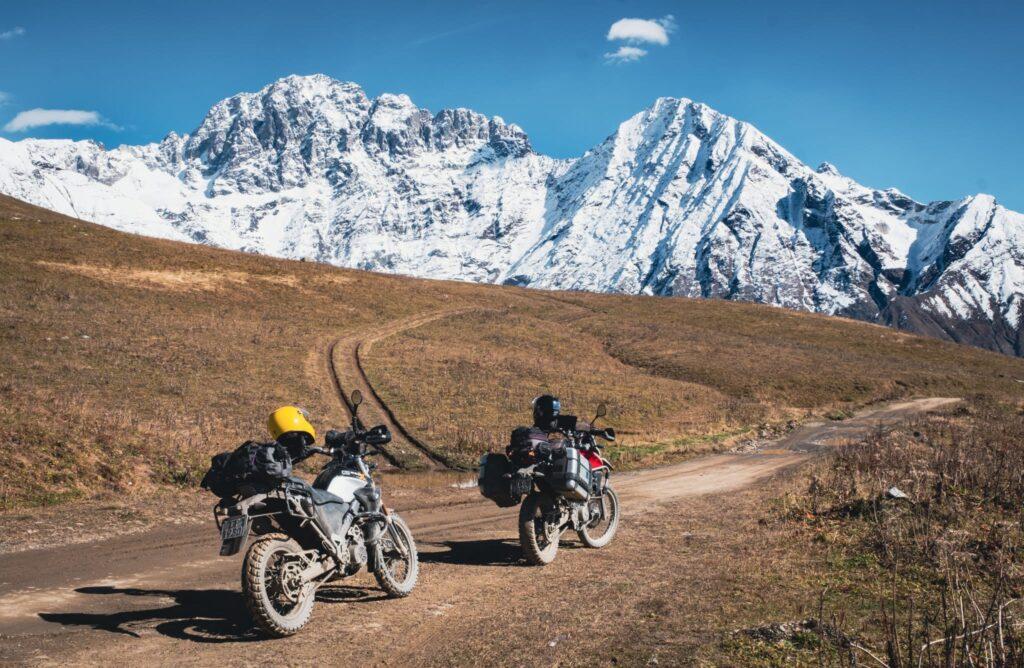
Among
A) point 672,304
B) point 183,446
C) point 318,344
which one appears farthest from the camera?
point 672,304

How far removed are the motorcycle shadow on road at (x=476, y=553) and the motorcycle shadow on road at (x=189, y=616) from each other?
2135 millimetres

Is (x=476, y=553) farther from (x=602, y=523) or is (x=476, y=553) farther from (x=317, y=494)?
(x=317, y=494)

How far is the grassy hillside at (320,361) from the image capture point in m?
20.3

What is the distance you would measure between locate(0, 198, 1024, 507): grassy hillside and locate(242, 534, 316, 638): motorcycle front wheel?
10.6 metres

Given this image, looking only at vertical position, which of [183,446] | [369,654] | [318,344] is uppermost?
[318,344]

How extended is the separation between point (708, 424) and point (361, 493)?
27.7m

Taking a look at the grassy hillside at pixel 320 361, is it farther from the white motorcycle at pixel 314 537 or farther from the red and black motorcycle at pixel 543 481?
the red and black motorcycle at pixel 543 481

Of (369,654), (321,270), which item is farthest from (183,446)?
(321,270)

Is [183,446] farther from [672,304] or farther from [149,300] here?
[672,304]

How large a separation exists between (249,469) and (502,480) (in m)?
4.11

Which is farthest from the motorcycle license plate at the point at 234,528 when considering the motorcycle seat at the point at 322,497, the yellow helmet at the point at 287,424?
the yellow helmet at the point at 287,424

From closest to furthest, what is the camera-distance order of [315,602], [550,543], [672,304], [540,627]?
[540,627]
[315,602]
[550,543]
[672,304]

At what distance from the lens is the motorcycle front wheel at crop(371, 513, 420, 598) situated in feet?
30.5

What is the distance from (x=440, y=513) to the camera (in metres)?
15.9
